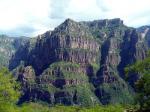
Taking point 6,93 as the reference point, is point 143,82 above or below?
above

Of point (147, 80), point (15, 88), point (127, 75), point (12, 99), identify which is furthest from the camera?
point (15, 88)

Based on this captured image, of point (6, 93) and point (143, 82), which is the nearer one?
point (143, 82)

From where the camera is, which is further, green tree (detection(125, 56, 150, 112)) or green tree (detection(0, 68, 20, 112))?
green tree (detection(0, 68, 20, 112))

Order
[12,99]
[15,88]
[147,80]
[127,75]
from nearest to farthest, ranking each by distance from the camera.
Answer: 1. [147,80]
2. [127,75]
3. [12,99]
4. [15,88]

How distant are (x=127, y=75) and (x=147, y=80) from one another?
7.03 metres

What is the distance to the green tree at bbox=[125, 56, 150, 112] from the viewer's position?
77.9m

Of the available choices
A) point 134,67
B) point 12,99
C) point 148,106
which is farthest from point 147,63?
point 12,99

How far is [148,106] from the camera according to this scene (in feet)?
269

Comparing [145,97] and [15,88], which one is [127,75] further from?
[15,88]

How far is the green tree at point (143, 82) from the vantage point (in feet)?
256

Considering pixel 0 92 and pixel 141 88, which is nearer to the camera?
pixel 141 88

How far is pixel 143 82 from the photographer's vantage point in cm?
8031

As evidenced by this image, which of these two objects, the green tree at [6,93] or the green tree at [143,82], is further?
the green tree at [6,93]

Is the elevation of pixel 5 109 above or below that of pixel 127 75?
below
